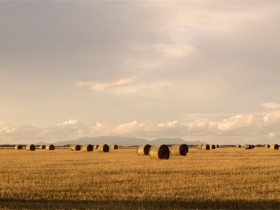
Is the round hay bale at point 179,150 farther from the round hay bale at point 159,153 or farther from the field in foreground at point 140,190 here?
the field in foreground at point 140,190

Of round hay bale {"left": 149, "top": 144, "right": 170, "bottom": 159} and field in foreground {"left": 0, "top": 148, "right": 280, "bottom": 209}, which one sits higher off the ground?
round hay bale {"left": 149, "top": 144, "right": 170, "bottom": 159}

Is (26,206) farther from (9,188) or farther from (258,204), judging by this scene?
(258,204)

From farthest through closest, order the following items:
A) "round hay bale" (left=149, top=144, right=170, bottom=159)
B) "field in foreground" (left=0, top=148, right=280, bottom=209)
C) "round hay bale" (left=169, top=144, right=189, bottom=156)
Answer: "round hay bale" (left=169, top=144, right=189, bottom=156) → "round hay bale" (left=149, top=144, right=170, bottom=159) → "field in foreground" (left=0, top=148, right=280, bottom=209)

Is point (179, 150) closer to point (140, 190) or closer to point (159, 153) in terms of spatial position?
point (159, 153)

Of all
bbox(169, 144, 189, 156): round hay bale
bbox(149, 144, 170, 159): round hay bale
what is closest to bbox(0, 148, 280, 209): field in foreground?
bbox(149, 144, 170, 159): round hay bale

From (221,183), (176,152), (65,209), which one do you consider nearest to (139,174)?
(221,183)

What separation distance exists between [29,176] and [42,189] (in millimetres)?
4714

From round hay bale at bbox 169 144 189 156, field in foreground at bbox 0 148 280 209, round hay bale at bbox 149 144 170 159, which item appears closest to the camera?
field in foreground at bbox 0 148 280 209

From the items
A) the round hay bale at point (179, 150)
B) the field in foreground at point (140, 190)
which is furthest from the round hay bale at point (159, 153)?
the field in foreground at point (140, 190)

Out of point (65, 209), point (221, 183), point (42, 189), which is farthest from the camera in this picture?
point (221, 183)

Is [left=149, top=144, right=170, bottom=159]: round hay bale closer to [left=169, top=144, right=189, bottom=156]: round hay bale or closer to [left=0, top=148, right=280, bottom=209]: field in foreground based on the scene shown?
[left=169, top=144, right=189, bottom=156]: round hay bale

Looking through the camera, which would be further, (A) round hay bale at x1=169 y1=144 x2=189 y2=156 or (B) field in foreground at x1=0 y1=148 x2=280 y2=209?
(A) round hay bale at x1=169 y1=144 x2=189 y2=156

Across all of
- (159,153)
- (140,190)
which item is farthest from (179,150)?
(140,190)

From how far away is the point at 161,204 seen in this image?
45.7ft
